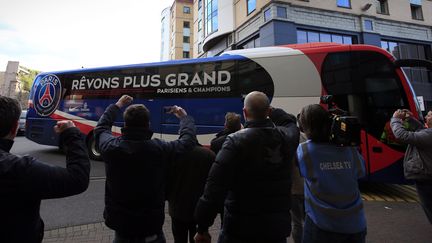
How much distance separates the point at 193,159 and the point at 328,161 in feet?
4.34

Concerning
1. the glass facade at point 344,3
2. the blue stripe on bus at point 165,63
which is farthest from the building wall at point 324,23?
the blue stripe on bus at point 165,63

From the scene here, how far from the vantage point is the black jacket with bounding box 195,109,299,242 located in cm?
198

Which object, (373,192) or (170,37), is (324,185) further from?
(170,37)

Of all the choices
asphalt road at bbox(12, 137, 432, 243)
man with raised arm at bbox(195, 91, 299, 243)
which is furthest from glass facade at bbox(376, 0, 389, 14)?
man with raised arm at bbox(195, 91, 299, 243)

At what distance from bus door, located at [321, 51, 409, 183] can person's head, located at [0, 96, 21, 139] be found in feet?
18.9

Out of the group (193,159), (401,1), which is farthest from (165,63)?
(401,1)

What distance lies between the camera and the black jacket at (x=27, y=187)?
5.13ft

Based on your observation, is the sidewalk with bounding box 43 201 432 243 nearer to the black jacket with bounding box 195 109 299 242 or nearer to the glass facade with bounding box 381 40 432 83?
the black jacket with bounding box 195 109 299 242

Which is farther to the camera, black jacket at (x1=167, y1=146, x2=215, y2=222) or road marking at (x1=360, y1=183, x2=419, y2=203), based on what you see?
road marking at (x1=360, y1=183, x2=419, y2=203)

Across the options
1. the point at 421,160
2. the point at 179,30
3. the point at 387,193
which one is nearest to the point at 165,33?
the point at 179,30

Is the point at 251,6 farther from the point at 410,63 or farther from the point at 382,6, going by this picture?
the point at 410,63

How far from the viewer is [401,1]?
21.7 meters

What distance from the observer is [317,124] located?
2.32 meters

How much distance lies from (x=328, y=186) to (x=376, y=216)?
353 centimetres
